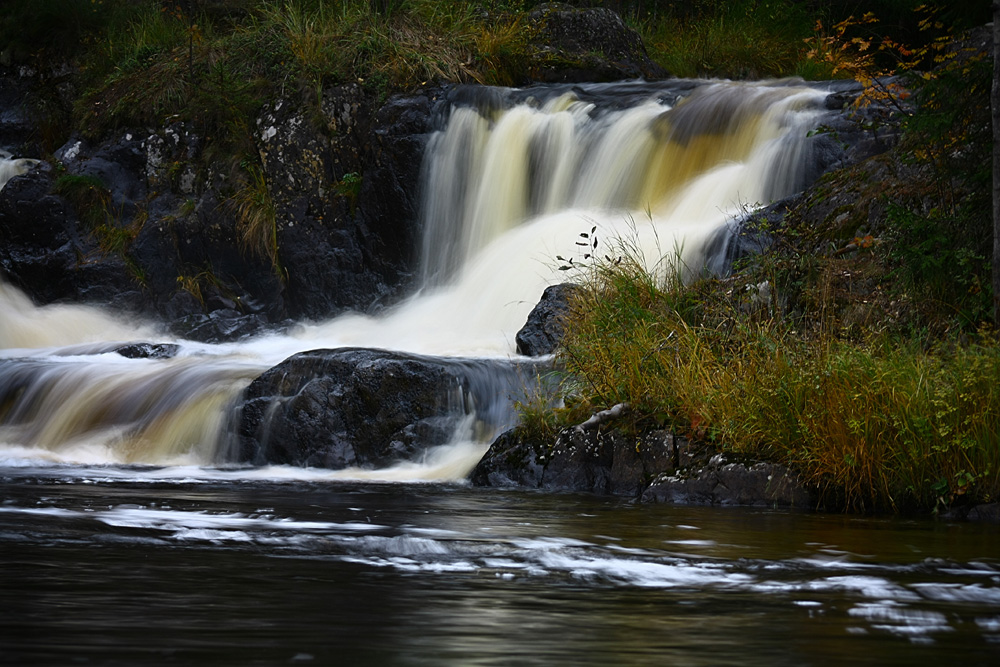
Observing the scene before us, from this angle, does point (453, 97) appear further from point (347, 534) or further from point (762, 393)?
point (347, 534)

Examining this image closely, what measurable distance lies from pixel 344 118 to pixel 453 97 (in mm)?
1475

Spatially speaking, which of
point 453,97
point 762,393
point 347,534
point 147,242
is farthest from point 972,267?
point 147,242

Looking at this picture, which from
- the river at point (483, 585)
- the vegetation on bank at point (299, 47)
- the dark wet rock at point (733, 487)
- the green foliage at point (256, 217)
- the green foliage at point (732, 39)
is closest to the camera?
the river at point (483, 585)

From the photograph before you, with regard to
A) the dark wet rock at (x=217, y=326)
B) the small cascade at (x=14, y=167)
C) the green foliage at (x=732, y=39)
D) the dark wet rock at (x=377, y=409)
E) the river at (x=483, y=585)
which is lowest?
the river at (x=483, y=585)

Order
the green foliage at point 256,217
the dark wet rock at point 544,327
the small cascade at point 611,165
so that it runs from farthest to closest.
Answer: the green foliage at point 256,217
the small cascade at point 611,165
the dark wet rock at point 544,327

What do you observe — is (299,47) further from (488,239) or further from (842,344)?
(842,344)

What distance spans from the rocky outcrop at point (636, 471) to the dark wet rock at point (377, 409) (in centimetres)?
96

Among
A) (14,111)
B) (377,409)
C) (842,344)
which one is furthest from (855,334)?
(14,111)

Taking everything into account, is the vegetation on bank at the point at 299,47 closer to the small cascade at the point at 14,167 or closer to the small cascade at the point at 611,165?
the small cascade at the point at 14,167

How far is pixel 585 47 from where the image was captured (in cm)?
1645

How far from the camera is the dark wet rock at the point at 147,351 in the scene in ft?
40.8

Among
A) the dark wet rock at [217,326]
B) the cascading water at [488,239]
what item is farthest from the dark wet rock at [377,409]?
the dark wet rock at [217,326]

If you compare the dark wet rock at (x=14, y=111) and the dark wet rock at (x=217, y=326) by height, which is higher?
the dark wet rock at (x=14, y=111)

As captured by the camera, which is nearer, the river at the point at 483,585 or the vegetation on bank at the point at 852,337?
the river at the point at 483,585
